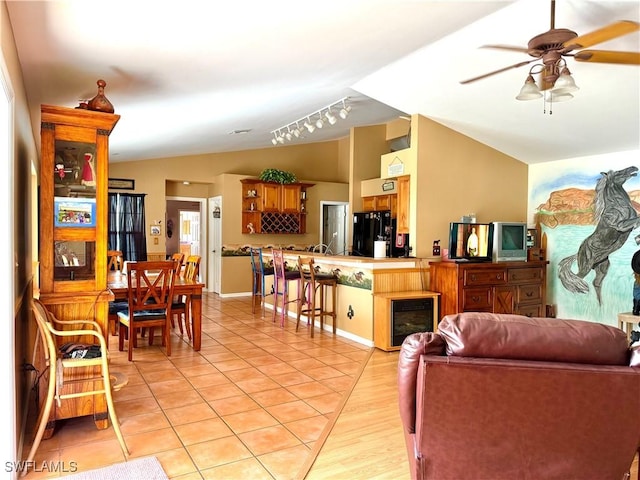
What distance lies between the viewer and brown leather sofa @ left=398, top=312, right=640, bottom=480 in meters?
1.67

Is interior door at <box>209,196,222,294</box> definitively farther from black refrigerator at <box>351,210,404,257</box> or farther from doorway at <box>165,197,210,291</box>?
black refrigerator at <box>351,210,404,257</box>

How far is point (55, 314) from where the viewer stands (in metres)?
2.87

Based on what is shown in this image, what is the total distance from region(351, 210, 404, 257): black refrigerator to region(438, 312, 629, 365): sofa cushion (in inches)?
213

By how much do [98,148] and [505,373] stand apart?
2.80 metres

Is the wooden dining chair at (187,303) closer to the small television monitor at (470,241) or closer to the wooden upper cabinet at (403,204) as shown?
the wooden upper cabinet at (403,204)

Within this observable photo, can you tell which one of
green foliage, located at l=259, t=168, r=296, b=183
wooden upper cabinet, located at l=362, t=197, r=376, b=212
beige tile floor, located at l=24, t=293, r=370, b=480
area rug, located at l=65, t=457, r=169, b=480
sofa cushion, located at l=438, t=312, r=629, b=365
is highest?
green foliage, located at l=259, t=168, r=296, b=183

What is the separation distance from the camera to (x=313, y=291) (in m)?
5.49

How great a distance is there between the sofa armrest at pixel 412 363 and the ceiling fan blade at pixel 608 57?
2190 mm

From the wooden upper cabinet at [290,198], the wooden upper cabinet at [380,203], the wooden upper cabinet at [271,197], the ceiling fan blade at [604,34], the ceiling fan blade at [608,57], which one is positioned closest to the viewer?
the ceiling fan blade at [604,34]

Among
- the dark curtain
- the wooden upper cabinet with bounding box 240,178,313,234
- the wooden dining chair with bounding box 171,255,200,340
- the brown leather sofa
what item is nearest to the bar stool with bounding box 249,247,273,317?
the wooden dining chair with bounding box 171,255,200,340

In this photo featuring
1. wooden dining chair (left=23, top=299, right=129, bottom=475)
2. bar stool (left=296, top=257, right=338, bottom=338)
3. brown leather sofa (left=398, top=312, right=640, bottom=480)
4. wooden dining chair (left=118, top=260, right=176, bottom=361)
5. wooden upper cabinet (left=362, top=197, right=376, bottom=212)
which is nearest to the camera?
brown leather sofa (left=398, top=312, right=640, bottom=480)

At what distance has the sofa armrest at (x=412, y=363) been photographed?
5.79 ft

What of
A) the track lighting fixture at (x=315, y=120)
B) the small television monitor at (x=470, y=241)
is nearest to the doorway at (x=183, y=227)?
the track lighting fixture at (x=315, y=120)

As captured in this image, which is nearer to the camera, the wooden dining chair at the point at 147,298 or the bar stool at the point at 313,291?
the wooden dining chair at the point at 147,298
